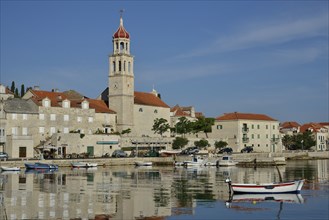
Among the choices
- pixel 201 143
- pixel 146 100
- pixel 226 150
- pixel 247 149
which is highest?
pixel 146 100

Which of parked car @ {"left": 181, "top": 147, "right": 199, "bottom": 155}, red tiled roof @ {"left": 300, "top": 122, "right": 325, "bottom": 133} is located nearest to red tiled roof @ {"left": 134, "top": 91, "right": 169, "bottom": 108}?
parked car @ {"left": 181, "top": 147, "right": 199, "bottom": 155}

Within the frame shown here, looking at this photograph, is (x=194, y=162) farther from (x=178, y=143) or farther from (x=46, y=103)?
(x=46, y=103)

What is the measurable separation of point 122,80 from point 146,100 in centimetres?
869

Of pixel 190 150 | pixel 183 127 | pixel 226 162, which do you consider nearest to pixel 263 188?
pixel 226 162

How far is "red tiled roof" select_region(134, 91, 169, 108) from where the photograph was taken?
327 feet

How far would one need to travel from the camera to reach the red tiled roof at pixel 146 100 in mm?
99562

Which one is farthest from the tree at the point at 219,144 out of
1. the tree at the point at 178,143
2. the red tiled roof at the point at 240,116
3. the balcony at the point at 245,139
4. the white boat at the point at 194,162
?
the white boat at the point at 194,162

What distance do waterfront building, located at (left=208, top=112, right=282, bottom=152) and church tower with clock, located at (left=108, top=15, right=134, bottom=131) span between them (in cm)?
2378

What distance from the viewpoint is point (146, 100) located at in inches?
4016

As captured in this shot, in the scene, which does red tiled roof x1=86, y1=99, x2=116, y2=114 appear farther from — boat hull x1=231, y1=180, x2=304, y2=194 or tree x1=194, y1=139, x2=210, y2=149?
boat hull x1=231, y1=180, x2=304, y2=194

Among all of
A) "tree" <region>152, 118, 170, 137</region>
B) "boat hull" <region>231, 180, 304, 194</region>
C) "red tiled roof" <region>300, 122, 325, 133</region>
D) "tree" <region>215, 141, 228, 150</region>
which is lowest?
"boat hull" <region>231, 180, 304, 194</region>

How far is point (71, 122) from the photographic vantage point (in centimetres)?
8525

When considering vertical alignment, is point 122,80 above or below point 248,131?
above

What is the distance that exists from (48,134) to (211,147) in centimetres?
3364
